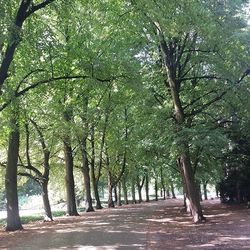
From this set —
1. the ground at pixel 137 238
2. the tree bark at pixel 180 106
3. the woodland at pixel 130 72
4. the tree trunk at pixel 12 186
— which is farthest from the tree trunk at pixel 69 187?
the tree bark at pixel 180 106

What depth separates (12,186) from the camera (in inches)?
700

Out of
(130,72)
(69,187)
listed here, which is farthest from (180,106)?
(69,187)

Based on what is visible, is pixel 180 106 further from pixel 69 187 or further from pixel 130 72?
pixel 69 187

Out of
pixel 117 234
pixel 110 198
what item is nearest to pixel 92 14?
pixel 117 234

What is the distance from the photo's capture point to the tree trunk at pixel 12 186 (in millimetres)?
17281

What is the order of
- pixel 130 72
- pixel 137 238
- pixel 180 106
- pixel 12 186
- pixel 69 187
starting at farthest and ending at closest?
pixel 69 187
pixel 180 106
pixel 12 186
pixel 130 72
pixel 137 238

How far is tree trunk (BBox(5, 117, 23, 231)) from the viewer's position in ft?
56.7

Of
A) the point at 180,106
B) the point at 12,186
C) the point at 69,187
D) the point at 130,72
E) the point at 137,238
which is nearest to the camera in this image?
the point at 137,238

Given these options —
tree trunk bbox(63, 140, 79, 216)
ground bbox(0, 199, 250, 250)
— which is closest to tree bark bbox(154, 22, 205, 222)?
ground bbox(0, 199, 250, 250)

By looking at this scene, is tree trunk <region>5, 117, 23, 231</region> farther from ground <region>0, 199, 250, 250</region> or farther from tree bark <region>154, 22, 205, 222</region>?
tree bark <region>154, 22, 205, 222</region>

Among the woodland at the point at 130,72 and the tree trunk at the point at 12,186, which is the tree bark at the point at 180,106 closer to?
the woodland at the point at 130,72

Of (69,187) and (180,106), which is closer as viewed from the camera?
(180,106)

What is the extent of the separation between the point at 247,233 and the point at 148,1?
339 inches

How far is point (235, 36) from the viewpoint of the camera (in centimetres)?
1565
